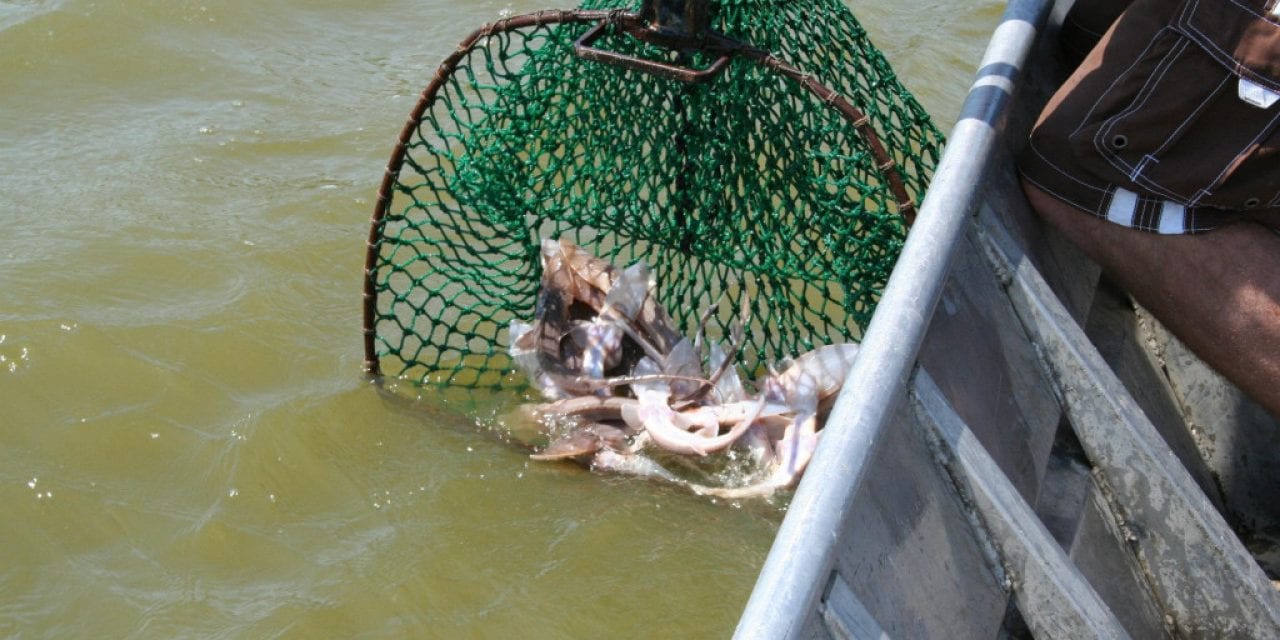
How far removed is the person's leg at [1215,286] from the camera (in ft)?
9.50

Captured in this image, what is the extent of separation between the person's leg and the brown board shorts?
0.04 meters

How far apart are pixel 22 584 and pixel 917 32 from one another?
5989mm

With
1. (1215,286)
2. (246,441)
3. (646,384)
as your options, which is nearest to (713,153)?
(646,384)

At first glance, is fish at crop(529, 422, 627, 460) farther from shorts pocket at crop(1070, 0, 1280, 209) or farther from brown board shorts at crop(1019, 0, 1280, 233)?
shorts pocket at crop(1070, 0, 1280, 209)

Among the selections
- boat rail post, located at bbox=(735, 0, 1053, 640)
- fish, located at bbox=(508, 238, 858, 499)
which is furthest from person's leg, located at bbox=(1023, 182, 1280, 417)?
fish, located at bbox=(508, 238, 858, 499)

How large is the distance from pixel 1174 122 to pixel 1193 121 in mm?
40

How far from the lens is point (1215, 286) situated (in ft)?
9.60

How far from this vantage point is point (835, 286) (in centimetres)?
523

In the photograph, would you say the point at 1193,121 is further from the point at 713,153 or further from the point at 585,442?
the point at 585,442

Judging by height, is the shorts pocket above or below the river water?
above

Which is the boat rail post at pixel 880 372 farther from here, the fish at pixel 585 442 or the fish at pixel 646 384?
the fish at pixel 585 442

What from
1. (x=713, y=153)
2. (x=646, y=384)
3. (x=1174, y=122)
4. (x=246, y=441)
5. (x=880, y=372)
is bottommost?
(x=246, y=441)

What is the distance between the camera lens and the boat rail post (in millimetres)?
1914

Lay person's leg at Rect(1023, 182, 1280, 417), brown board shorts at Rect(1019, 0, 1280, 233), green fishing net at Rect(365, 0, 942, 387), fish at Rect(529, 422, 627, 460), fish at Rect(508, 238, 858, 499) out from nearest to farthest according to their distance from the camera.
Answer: brown board shorts at Rect(1019, 0, 1280, 233)
person's leg at Rect(1023, 182, 1280, 417)
green fishing net at Rect(365, 0, 942, 387)
fish at Rect(508, 238, 858, 499)
fish at Rect(529, 422, 627, 460)
